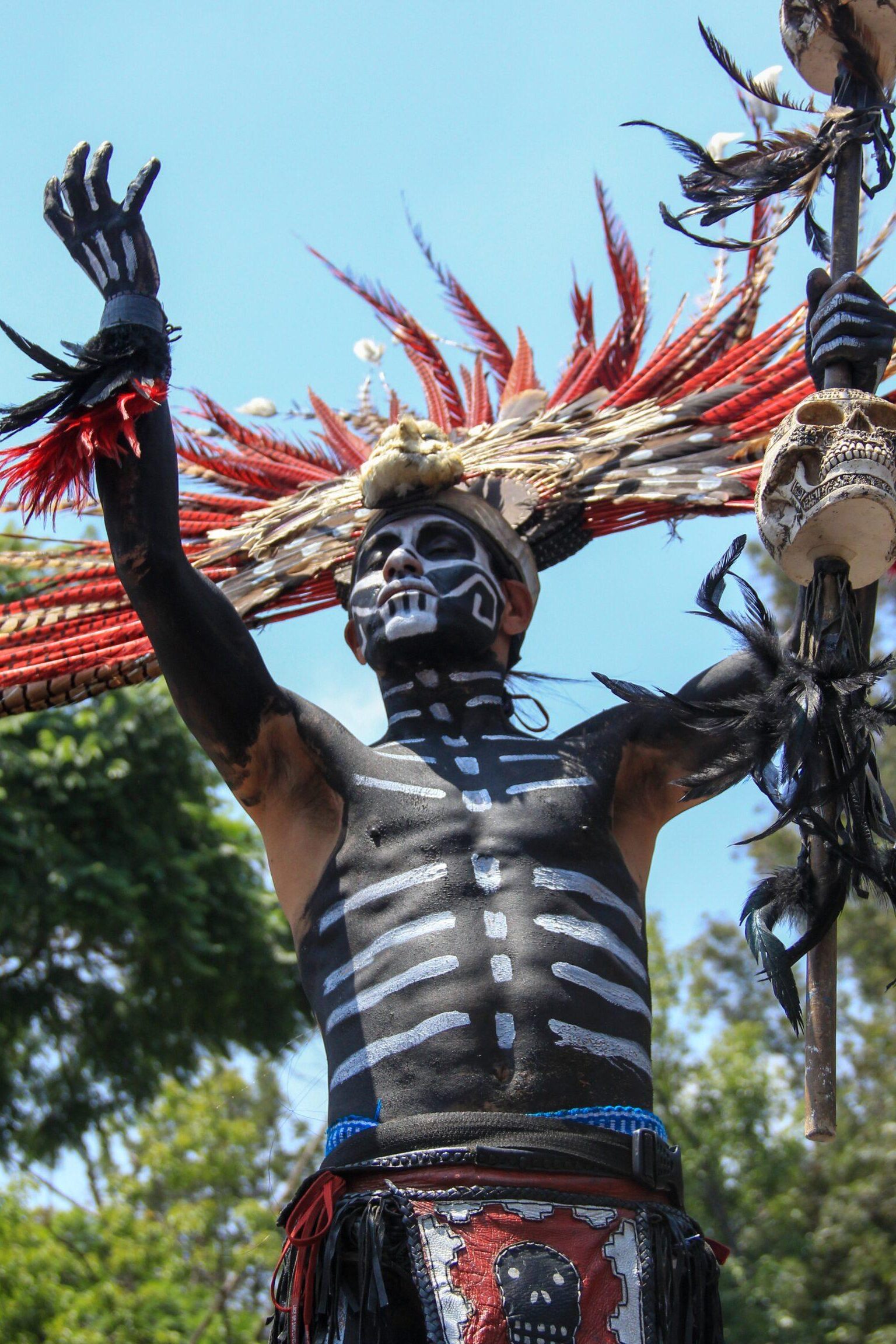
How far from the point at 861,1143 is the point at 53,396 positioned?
13030 millimetres

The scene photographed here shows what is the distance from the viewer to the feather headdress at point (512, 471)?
166 inches

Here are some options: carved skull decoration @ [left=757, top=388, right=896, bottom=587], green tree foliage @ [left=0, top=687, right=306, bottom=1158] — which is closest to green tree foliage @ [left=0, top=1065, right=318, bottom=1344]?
green tree foliage @ [left=0, top=687, right=306, bottom=1158]

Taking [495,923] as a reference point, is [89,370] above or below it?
above

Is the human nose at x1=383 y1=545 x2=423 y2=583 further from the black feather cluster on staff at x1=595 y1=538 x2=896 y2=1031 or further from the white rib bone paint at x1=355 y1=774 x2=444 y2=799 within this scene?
the black feather cluster on staff at x1=595 y1=538 x2=896 y2=1031

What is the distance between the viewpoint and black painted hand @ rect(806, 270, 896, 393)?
11.2 ft

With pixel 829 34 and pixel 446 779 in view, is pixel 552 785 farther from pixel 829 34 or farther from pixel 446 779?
pixel 829 34

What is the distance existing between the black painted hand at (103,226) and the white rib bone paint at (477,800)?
1.31 m

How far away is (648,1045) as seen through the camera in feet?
11.1

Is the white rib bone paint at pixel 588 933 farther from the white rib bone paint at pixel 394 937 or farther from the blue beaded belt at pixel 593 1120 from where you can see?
the blue beaded belt at pixel 593 1120

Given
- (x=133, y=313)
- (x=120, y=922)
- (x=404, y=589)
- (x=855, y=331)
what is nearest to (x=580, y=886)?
(x=404, y=589)

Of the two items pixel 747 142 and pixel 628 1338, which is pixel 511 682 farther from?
pixel 628 1338

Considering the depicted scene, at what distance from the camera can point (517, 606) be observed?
4293 mm

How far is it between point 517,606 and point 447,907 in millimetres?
1164

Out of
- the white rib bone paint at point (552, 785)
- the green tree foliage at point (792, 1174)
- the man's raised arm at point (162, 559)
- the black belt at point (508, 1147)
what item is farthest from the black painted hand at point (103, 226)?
the green tree foliage at point (792, 1174)
